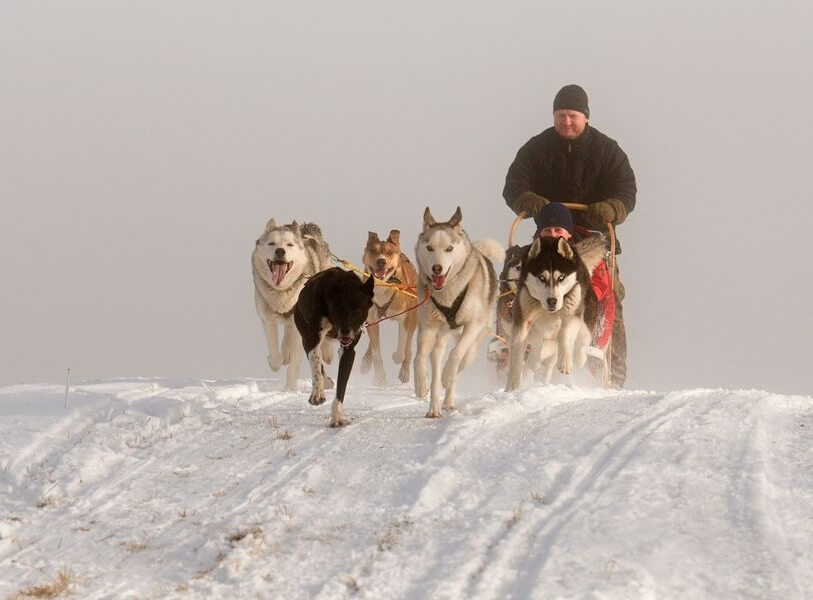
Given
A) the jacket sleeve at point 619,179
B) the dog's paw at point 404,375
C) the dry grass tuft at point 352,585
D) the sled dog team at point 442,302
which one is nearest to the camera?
the dry grass tuft at point 352,585

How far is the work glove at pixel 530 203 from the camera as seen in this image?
366 inches

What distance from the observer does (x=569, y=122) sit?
383 inches

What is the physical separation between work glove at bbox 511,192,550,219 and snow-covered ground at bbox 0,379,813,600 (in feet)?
8.26

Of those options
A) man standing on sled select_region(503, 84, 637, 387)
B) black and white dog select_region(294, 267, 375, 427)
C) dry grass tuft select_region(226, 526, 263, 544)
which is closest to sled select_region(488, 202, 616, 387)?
man standing on sled select_region(503, 84, 637, 387)

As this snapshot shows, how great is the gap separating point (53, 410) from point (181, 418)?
3.47ft

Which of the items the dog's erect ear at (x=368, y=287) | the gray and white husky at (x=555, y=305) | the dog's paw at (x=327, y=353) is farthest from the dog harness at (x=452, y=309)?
the dog's paw at (x=327, y=353)

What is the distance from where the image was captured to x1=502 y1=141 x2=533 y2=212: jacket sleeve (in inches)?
386

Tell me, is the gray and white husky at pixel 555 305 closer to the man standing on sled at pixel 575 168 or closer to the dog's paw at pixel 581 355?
the dog's paw at pixel 581 355

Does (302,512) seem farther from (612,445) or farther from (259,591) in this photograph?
(612,445)

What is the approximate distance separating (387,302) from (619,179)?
3.02 metres

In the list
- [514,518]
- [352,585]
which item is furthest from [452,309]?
→ [352,585]

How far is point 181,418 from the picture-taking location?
7.27 meters

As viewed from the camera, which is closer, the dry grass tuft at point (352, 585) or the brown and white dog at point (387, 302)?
the dry grass tuft at point (352, 585)

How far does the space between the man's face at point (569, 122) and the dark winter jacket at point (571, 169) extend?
6 cm
